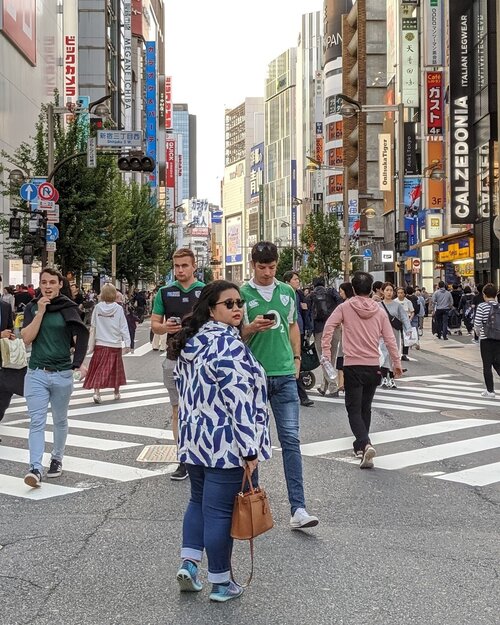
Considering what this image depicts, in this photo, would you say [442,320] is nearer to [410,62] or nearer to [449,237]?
[449,237]

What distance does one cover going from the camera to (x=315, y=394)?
14570 millimetres

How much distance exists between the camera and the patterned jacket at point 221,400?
13.9ft

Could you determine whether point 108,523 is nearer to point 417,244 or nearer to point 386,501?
point 386,501

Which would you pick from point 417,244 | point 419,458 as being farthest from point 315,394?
point 417,244

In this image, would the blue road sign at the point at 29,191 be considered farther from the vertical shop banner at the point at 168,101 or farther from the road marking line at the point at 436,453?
the vertical shop banner at the point at 168,101

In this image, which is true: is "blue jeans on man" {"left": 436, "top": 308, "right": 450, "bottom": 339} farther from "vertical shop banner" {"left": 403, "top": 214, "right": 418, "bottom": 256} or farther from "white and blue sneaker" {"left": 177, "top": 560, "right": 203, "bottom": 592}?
"white and blue sneaker" {"left": 177, "top": 560, "right": 203, "bottom": 592}

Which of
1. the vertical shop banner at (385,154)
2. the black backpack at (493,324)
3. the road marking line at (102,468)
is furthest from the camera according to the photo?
the vertical shop banner at (385,154)

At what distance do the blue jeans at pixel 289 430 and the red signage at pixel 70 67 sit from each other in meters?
59.9

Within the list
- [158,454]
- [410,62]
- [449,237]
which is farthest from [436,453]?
[410,62]

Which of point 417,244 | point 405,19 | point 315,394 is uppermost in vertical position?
point 405,19

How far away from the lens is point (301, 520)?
5965 millimetres

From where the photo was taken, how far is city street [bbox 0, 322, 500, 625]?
4473 millimetres

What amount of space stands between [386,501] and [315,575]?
2.10m

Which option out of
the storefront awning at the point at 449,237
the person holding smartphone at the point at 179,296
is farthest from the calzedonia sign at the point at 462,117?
the person holding smartphone at the point at 179,296
